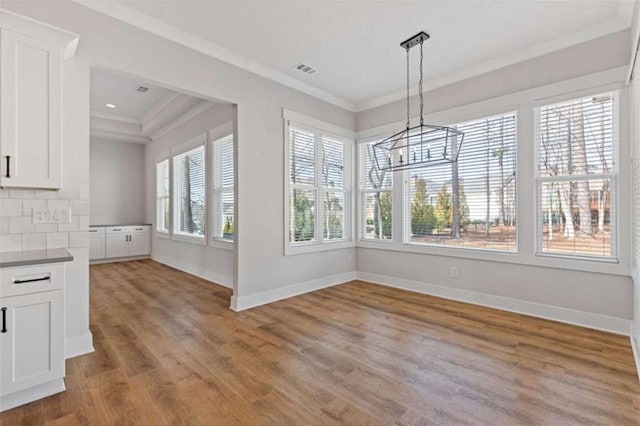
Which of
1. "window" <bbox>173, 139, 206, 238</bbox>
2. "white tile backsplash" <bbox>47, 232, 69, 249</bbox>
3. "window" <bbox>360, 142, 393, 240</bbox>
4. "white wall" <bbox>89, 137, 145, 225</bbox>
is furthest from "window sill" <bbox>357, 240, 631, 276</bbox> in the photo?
"white wall" <bbox>89, 137, 145, 225</bbox>

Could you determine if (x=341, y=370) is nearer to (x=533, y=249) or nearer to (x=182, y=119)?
(x=533, y=249)

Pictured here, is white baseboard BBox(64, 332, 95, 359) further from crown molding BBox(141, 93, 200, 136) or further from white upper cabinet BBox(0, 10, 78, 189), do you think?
crown molding BBox(141, 93, 200, 136)

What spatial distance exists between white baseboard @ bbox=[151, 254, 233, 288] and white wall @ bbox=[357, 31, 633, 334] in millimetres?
2802

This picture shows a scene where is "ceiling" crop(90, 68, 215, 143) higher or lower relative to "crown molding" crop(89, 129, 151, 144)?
higher

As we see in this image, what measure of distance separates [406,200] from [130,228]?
620cm

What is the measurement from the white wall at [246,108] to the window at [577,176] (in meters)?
2.92

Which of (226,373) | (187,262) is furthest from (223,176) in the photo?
(226,373)

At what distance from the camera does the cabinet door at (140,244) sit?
284 inches

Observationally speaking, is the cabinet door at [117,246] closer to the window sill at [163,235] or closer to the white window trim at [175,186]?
the window sill at [163,235]

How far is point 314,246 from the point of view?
15.6 feet

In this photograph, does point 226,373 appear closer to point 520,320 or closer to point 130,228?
point 520,320

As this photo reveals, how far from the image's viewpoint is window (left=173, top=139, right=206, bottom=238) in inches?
224

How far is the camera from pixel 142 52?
3.00 metres

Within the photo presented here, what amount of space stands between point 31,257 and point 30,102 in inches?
43.5
